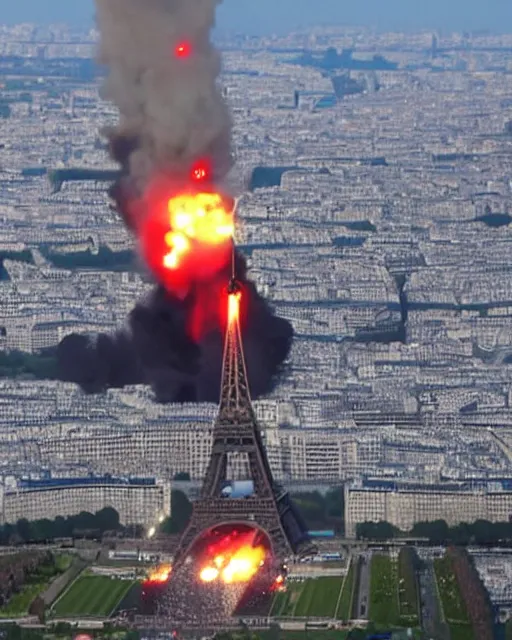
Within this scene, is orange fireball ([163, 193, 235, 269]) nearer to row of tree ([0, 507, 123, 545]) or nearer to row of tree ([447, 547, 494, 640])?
row of tree ([0, 507, 123, 545])

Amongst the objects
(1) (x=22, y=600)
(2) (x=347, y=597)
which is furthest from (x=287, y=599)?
(1) (x=22, y=600)

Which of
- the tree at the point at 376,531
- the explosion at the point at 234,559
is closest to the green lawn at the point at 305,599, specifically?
the explosion at the point at 234,559

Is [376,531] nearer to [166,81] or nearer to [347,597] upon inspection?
[347,597]

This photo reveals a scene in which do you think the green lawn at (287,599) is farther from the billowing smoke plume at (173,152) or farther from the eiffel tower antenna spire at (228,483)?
the billowing smoke plume at (173,152)

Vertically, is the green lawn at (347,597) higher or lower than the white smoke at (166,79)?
lower

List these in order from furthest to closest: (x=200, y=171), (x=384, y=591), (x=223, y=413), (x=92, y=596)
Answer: (x=200, y=171) < (x=223, y=413) < (x=92, y=596) < (x=384, y=591)

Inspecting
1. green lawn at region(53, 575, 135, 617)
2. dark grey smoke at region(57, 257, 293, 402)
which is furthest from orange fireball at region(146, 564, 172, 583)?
dark grey smoke at region(57, 257, 293, 402)

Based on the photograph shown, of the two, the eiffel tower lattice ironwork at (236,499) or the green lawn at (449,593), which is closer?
the green lawn at (449,593)
